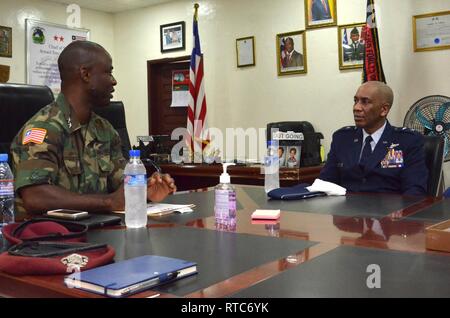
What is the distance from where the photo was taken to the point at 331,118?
4.53m

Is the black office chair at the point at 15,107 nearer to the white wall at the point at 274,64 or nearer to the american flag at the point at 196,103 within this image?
the american flag at the point at 196,103

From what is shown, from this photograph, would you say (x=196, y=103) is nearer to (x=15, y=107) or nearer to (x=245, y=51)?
(x=245, y=51)

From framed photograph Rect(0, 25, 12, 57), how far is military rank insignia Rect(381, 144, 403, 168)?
409 cm

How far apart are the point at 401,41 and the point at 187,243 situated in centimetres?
346

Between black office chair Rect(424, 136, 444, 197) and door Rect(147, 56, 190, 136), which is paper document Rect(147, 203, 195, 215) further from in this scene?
door Rect(147, 56, 190, 136)

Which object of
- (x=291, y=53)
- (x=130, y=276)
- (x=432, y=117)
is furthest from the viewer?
(x=291, y=53)

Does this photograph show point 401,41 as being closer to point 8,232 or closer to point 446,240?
point 446,240

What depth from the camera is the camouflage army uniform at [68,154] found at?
5.86 feet

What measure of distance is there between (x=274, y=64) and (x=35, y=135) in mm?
3343

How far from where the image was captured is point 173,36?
557cm

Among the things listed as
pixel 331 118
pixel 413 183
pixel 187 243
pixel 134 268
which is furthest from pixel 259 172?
pixel 134 268

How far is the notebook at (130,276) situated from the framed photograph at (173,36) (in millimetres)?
4717

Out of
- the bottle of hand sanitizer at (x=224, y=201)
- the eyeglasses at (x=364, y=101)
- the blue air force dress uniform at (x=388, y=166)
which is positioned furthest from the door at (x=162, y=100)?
the bottle of hand sanitizer at (x=224, y=201)

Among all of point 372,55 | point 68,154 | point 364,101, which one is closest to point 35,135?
point 68,154
